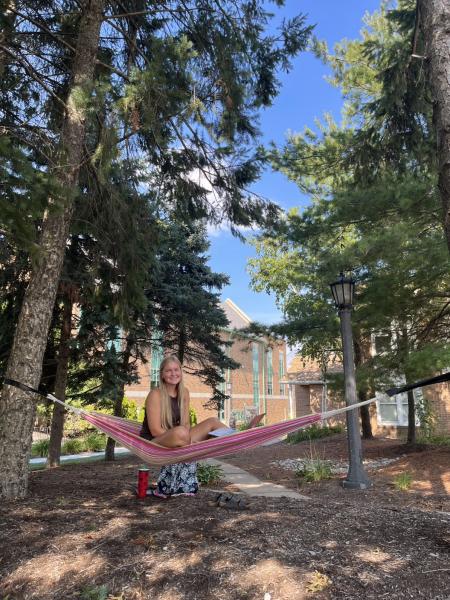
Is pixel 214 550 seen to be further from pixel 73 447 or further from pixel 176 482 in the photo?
pixel 73 447

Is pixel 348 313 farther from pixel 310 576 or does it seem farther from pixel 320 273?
pixel 310 576

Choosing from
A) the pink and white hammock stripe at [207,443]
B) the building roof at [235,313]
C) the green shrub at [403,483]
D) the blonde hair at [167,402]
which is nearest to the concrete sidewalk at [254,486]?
the green shrub at [403,483]

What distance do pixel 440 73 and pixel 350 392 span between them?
414 cm

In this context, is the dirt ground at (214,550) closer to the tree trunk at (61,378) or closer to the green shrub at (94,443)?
the tree trunk at (61,378)

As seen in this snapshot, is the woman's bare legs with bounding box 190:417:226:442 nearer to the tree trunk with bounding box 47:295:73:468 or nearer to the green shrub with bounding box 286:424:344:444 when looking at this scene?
the tree trunk with bounding box 47:295:73:468

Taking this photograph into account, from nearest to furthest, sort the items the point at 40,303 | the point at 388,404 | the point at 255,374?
the point at 40,303, the point at 388,404, the point at 255,374

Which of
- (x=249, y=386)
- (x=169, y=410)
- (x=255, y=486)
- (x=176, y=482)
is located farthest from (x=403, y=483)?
(x=249, y=386)

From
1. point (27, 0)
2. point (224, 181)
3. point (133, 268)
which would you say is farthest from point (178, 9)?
point (133, 268)

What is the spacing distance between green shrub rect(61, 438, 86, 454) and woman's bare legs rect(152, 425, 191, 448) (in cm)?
1140

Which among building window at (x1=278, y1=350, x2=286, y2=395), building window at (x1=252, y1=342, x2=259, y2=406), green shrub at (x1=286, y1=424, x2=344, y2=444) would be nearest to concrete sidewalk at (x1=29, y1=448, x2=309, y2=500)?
green shrub at (x1=286, y1=424, x2=344, y2=444)

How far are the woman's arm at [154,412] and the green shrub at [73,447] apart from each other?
11.2 m

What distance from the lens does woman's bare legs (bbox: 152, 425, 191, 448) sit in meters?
3.73

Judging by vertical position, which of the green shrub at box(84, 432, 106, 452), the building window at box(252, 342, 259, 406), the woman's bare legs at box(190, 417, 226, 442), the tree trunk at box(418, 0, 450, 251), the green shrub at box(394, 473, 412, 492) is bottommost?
the green shrub at box(394, 473, 412, 492)

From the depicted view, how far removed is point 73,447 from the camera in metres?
14.0
